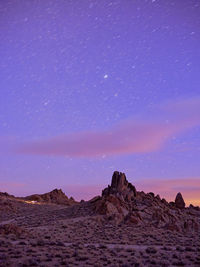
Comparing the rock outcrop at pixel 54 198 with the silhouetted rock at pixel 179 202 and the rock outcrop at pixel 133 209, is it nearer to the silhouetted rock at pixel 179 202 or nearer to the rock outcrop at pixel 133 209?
the silhouetted rock at pixel 179 202

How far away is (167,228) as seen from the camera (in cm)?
4647

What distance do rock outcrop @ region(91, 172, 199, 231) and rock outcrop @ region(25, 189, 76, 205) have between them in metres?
47.7

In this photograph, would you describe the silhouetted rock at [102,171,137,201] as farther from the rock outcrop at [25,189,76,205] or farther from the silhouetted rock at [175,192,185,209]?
the rock outcrop at [25,189,76,205]

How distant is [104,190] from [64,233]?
95.4 ft

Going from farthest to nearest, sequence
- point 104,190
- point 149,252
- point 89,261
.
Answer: point 104,190 < point 149,252 < point 89,261

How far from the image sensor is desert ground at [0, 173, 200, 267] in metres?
18.2

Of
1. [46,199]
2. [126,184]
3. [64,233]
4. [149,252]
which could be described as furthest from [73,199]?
[149,252]

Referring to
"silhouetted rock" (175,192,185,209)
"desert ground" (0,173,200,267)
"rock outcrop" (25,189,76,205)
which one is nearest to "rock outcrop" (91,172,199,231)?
"desert ground" (0,173,200,267)

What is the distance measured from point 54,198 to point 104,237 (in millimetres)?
81901

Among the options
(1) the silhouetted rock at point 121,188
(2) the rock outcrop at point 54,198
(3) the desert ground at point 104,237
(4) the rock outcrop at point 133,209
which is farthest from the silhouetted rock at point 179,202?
(2) the rock outcrop at point 54,198

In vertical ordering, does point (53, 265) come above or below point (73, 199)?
below

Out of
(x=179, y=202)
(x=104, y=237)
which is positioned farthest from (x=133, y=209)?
(x=179, y=202)

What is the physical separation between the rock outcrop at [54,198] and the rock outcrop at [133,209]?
4768cm

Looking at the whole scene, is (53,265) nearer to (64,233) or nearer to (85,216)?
(64,233)
